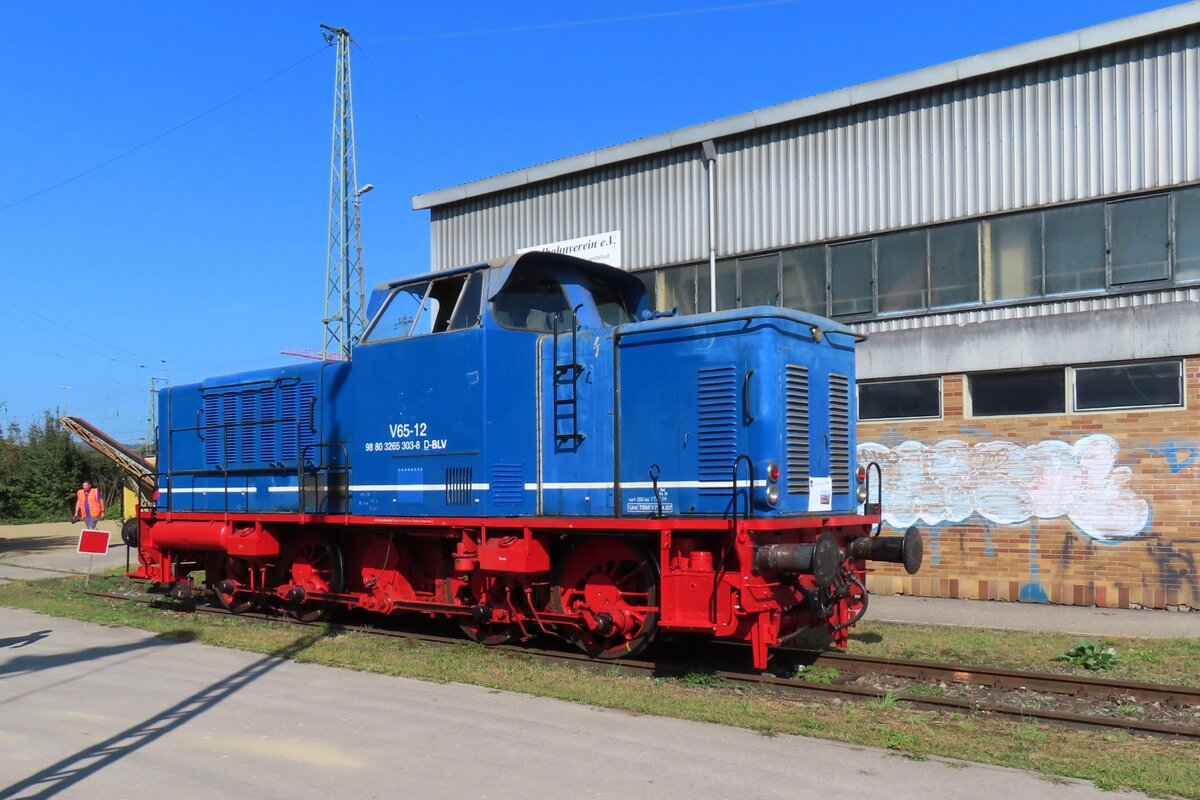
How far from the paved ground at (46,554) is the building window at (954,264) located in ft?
52.8

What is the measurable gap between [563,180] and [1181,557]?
11.6 meters

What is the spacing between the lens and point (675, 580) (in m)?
8.10

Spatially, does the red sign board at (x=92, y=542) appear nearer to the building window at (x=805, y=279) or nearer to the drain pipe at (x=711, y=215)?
the drain pipe at (x=711, y=215)

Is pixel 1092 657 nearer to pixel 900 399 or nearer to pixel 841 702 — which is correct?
pixel 841 702

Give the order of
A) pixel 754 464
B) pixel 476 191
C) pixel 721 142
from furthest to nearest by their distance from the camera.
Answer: pixel 476 191 → pixel 721 142 → pixel 754 464

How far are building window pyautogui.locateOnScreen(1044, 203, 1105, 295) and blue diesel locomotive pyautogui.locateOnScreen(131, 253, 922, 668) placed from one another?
17.6ft

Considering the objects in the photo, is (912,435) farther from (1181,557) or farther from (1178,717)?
(1178,717)

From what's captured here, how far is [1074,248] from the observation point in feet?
43.1

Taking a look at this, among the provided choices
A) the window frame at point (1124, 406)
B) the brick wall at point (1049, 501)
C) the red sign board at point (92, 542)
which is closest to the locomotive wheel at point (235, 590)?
the red sign board at point (92, 542)

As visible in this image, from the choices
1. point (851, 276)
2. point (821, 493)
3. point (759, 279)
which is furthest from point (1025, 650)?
point (759, 279)

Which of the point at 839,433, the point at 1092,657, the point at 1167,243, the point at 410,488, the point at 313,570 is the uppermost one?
the point at 1167,243

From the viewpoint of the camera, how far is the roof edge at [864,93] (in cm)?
1248

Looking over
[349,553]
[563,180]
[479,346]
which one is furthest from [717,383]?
[563,180]

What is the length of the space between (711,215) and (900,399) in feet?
14.2
